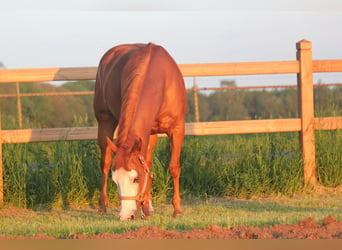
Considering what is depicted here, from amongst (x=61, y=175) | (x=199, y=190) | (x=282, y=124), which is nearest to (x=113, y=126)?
(x=61, y=175)

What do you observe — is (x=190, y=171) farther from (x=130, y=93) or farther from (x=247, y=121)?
(x=130, y=93)

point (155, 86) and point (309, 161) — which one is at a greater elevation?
point (155, 86)

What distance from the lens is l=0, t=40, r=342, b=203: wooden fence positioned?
8.91 m

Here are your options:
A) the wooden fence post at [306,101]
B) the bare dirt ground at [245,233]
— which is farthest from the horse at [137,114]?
the wooden fence post at [306,101]

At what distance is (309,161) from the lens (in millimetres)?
9258

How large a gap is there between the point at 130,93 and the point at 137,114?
281 millimetres

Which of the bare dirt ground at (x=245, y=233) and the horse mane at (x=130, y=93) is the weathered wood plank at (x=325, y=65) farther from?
the bare dirt ground at (x=245, y=233)

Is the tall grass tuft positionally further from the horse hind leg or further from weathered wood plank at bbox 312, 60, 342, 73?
the horse hind leg

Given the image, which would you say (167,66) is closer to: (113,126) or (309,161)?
(113,126)

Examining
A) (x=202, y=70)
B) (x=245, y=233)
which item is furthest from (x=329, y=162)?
(x=245, y=233)

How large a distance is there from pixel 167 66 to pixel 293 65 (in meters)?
2.51

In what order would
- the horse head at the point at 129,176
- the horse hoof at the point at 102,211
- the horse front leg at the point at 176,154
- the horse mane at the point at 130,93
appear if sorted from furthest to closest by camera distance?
the horse hoof at the point at 102,211
the horse front leg at the point at 176,154
the horse mane at the point at 130,93
the horse head at the point at 129,176

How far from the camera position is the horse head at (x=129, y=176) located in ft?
21.4

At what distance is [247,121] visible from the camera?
9.27 meters
